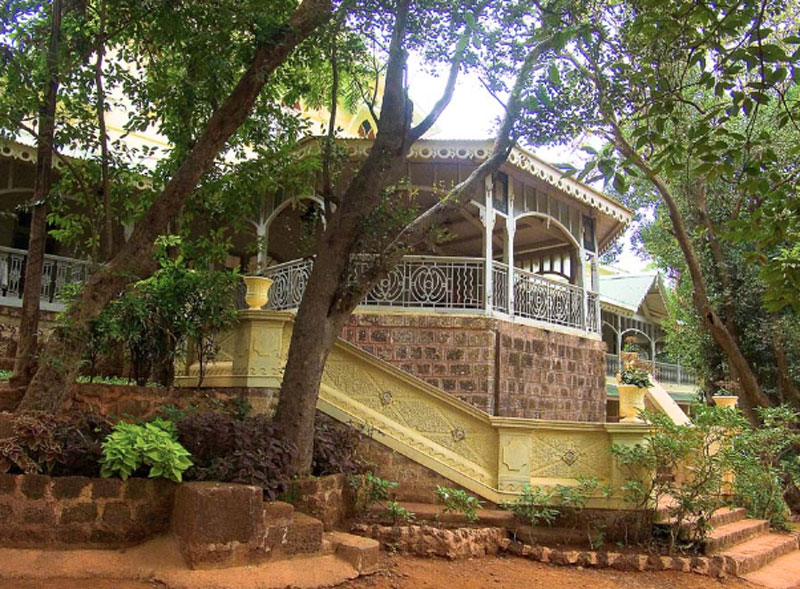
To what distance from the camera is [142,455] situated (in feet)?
15.9

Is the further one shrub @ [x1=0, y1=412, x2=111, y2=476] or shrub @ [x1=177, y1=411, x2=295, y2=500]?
shrub @ [x1=177, y1=411, x2=295, y2=500]

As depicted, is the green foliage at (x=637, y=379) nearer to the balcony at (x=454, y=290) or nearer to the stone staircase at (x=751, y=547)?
the stone staircase at (x=751, y=547)

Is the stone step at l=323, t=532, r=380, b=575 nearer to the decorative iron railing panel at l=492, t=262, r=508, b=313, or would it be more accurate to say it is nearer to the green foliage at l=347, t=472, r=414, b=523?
the green foliage at l=347, t=472, r=414, b=523

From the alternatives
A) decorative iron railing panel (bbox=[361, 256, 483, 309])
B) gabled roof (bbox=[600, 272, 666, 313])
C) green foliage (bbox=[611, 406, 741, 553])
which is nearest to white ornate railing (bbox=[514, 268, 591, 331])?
decorative iron railing panel (bbox=[361, 256, 483, 309])

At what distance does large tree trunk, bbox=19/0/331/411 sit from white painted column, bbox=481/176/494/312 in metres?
4.89

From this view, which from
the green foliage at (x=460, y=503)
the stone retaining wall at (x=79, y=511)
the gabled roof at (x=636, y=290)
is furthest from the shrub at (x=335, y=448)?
the gabled roof at (x=636, y=290)

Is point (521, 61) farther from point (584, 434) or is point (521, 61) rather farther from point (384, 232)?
point (584, 434)

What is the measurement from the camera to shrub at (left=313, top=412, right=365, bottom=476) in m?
6.31

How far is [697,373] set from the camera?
48.6 feet

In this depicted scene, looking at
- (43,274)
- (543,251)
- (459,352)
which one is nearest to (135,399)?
(459,352)

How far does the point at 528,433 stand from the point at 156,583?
427 cm

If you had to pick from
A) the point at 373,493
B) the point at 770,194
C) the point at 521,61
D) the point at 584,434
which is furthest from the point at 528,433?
the point at 521,61

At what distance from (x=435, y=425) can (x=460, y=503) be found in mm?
994

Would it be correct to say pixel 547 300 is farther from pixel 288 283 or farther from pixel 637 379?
pixel 288 283
